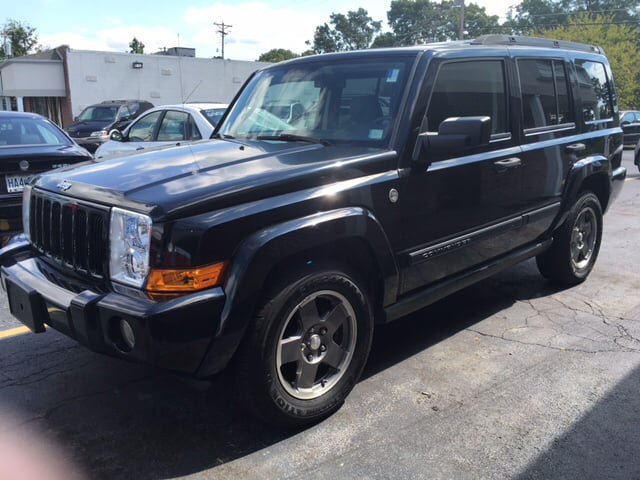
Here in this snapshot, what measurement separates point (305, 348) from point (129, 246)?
3.48ft

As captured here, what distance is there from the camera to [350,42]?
75812mm

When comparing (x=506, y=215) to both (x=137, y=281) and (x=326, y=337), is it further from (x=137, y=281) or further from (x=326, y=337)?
(x=137, y=281)

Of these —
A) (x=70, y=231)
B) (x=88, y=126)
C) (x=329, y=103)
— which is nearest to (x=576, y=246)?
(x=329, y=103)

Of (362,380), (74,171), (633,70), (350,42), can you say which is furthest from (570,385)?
(350,42)

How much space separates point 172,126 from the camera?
331 inches

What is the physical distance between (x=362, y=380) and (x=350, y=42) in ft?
253

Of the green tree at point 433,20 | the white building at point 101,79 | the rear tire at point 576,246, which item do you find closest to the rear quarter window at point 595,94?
the rear tire at point 576,246

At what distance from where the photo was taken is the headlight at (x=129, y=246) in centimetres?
261

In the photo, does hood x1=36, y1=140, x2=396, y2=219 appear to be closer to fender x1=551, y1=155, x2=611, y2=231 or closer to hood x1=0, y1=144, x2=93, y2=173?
fender x1=551, y1=155, x2=611, y2=231

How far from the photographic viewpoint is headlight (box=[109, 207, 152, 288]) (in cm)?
261

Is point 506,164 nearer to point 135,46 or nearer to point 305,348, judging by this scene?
point 305,348

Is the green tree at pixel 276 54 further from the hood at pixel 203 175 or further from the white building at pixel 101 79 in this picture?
the hood at pixel 203 175

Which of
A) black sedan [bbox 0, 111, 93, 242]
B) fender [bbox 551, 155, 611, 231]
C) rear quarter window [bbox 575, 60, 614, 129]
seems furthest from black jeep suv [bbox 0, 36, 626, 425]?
black sedan [bbox 0, 111, 93, 242]

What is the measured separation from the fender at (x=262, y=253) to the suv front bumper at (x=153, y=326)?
0.03 meters
